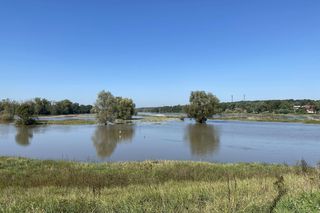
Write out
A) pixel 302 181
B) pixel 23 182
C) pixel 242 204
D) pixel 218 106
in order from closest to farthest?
pixel 242 204, pixel 302 181, pixel 23 182, pixel 218 106

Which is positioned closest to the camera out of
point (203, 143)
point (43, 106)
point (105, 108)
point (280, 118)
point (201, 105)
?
point (203, 143)

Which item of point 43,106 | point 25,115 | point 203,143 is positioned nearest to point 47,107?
point 43,106

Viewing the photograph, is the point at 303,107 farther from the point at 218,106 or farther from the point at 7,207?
the point at 7,207

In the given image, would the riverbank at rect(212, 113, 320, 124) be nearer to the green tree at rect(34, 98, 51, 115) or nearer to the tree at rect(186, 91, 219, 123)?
the tree at rect(186, 91, 219, 123)

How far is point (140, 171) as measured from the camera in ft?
51.3

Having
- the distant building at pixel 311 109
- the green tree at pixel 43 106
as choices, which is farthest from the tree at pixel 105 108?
the distant building at pixel 311 109

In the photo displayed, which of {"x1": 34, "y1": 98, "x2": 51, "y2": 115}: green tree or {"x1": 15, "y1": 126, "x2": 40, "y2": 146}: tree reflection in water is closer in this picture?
{"x1": 15, "y1": 126, "x2": 40, "y2": 146}: tree reflection in water

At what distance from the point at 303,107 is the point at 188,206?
171 meters

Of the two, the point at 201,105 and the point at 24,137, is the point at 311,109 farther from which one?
the point at 24,137

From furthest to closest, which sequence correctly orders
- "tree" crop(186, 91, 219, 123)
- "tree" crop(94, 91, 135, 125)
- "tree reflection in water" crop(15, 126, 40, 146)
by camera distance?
"tree" crop(186, 91, 219, 123) < "tree" crop(94, 91, 135, 125) < "tree reflection in water" crop(15, 126, 40, 146)

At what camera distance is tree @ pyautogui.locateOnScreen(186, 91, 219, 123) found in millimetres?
75375

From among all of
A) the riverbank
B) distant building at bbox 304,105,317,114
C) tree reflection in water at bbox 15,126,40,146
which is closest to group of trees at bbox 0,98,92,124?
tree reflection in water at bbox 15,126,40,146

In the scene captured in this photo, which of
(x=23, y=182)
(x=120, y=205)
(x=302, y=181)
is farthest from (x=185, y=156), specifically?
(x=120, y=205)

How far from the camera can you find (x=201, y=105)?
75.2 m
